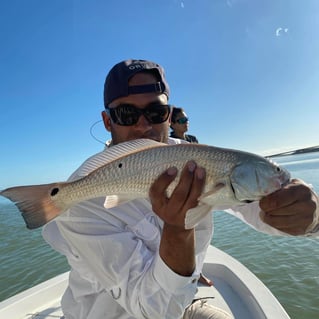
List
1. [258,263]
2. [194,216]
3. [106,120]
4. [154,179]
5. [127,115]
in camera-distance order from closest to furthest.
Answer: [194,216] < [154,179] < [127,115] < [106,120] < [258,263]

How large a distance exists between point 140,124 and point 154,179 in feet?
2.45

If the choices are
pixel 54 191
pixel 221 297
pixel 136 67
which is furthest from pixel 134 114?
pixel 221 297

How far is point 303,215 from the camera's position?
1.72 meters

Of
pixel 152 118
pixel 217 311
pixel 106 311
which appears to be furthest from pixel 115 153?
pixel 217 311

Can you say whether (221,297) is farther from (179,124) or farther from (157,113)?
(179,124)

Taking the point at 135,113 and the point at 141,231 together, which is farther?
the point at 135,113

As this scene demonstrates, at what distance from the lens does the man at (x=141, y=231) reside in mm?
1721

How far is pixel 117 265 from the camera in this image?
1873 mm

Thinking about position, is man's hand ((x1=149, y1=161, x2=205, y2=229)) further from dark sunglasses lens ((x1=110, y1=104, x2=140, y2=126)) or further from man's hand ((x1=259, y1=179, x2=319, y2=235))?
dark sunglasses lens ((x1=110, y1=104, x2=140, y2=126))

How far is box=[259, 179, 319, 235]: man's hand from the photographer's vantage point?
1.67 meters

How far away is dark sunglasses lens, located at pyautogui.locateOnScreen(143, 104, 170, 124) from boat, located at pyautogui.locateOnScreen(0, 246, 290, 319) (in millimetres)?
2202

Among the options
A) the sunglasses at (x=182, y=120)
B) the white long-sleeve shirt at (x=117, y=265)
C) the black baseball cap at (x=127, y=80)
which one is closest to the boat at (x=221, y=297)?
the white long-sleeve shirt at (x=117, y=265)

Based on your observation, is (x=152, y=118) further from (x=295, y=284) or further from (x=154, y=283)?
(x=295, y=284)

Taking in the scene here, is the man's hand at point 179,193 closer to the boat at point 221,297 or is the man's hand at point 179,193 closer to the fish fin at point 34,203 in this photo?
the fish fin at point 34,203
